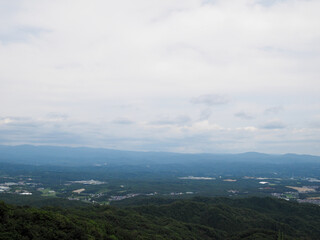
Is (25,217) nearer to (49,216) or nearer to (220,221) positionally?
(49,216)

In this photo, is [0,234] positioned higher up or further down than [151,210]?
higher up

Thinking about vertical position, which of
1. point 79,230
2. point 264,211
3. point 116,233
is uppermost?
point 79,230

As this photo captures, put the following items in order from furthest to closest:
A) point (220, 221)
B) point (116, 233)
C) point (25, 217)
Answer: point (220, 221), point (116, 233), point (25, 217)

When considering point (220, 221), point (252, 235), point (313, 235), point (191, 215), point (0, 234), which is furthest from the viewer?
point (191, 215)

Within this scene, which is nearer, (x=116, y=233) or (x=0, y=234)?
(x=0, y=234)

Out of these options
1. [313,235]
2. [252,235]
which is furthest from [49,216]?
[313,235]

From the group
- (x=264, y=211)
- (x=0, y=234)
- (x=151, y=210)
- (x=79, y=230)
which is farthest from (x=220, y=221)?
(x=0, y=234)
